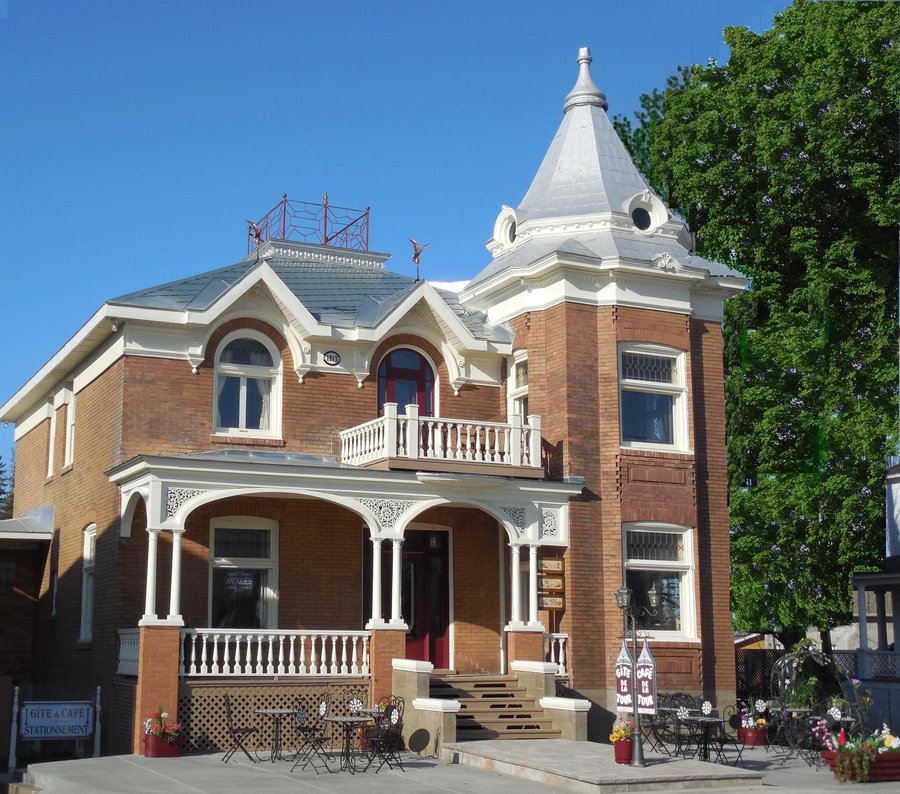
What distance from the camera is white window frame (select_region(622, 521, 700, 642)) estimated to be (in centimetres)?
2231

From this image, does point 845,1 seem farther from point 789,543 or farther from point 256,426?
point 256,426

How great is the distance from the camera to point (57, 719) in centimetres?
1931

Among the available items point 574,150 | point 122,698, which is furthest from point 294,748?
point 574,150

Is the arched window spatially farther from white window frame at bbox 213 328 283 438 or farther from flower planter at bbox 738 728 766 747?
flower planter at bbox 738 728 766 747

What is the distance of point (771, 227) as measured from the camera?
30.6 m

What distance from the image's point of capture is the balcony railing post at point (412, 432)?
20.9m

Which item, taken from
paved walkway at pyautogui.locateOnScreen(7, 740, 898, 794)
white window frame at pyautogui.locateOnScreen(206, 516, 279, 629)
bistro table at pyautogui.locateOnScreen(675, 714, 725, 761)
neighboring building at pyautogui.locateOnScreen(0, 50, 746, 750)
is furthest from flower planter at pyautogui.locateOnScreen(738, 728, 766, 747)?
white window frame at pyautogui.locateOnScreen(206, 516, 279, 629)

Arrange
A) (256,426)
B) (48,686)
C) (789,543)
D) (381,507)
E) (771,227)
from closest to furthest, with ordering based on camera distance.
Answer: (381,507) < (256,426) < (48,686) < (789,543) < (771,227)

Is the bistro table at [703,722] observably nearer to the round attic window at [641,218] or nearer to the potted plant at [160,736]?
the potted plant at [160,736]

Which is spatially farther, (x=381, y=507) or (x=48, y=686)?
(x=48, y=686)

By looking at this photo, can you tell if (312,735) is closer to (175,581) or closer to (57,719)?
(175,581)

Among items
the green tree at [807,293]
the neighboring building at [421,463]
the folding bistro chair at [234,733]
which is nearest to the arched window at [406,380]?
the neighboring building at [421,463]

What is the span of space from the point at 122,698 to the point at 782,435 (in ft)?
55.8

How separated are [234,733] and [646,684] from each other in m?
5.94
